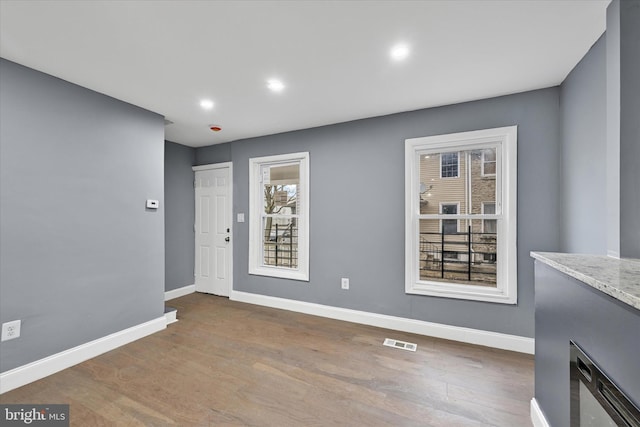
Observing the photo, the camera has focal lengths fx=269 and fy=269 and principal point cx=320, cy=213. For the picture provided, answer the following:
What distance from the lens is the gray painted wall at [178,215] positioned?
4.20m

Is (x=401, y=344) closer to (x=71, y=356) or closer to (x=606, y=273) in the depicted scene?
(x=606, y=273)

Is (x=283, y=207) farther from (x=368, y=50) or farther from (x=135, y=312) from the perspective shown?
(x=368, y=50)

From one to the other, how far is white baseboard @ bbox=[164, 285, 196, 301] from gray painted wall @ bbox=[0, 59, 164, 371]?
44.7 inches

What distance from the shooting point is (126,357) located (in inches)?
97.5

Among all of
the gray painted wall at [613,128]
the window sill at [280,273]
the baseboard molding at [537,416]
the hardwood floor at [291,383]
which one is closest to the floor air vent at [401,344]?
the hardwood floor at [291,383]

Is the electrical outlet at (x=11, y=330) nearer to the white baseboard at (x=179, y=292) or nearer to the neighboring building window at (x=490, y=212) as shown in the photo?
the white baseboard at (x=179, y=292)

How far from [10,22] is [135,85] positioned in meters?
0.84

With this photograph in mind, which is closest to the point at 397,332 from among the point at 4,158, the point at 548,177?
the point at 548,177

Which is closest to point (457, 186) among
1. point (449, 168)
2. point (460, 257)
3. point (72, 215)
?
point (449, 168)

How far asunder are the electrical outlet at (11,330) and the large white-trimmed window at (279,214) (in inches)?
93.0

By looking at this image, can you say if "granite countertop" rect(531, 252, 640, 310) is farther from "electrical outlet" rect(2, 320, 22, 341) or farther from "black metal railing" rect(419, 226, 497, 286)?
"electrical outlet" rect(2, 320, 22, 341)

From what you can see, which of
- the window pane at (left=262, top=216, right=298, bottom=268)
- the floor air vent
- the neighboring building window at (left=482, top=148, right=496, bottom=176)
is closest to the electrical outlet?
the window pane at (left=262, top=216, right=298, bottom=268)

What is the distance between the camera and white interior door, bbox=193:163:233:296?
4324mm

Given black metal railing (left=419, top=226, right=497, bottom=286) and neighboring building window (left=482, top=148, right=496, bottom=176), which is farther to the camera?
black metal railing (left=419, top=226, right=497, bottom=286)
